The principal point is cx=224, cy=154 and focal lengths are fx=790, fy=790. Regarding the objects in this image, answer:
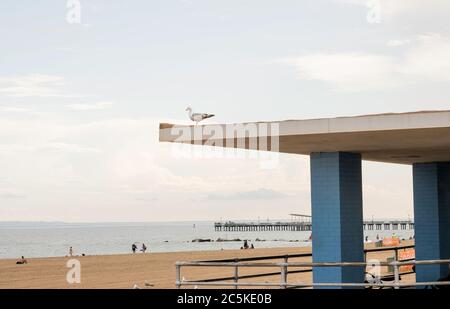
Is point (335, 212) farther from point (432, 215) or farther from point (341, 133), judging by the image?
point (432, 215)

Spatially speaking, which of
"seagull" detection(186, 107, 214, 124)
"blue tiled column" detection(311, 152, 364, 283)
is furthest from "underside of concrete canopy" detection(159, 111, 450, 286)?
"seagull" detection(186, 107, 214, 124)

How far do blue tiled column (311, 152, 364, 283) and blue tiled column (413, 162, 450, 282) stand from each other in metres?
4.54

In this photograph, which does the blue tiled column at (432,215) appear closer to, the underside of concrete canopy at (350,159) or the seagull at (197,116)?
the underside of concrete canopy at (350,159)

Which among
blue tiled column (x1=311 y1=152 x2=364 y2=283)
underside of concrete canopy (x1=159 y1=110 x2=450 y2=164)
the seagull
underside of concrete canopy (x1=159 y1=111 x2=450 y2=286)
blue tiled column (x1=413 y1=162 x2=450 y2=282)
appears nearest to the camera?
underside of concrete canopy (x1=159 y1=110 x2=450 y2=164)

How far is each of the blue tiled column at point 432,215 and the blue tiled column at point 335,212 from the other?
4544 millimetres

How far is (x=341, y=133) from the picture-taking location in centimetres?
1405

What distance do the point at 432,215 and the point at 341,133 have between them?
8.40 meters

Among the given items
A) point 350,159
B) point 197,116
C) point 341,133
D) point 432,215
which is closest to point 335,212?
point 350,159

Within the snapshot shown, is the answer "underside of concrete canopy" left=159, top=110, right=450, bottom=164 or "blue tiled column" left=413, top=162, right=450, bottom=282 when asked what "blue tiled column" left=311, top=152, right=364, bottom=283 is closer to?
"underside of concrete canopy" left=159, top=110, right=450, bottom=164

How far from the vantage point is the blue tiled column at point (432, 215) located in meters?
21.1

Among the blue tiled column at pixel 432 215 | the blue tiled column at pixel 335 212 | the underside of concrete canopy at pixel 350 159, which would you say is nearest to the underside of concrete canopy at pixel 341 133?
the underside of concrete canopy at pixel 350 159

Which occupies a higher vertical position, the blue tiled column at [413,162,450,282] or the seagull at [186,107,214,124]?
the seagull at [186,107,214,124]

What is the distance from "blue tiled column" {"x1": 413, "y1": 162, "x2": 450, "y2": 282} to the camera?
831 inches

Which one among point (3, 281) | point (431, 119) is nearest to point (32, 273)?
point (3, 281)
